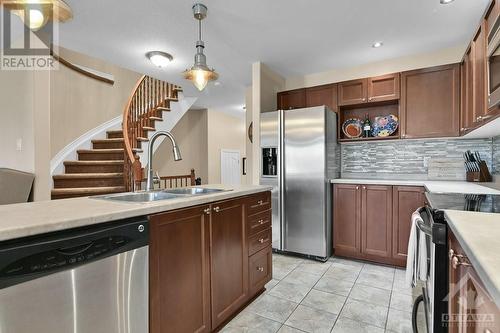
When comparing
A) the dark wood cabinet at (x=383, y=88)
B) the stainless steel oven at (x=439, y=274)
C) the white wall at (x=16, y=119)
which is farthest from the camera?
the dark wood cabinet at (x=383, y=88)

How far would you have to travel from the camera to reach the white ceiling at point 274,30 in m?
2.28

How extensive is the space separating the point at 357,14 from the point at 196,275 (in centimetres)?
262

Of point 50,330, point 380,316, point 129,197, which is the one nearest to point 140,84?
point 129,197

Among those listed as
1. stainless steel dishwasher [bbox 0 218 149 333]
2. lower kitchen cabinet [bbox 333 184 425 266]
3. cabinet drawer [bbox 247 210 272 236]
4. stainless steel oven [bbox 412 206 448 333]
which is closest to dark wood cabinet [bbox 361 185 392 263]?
lower kitchen cabinet [bbox 333 184 425 266]

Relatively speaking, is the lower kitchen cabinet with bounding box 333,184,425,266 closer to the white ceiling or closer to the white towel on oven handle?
the white towel on oven handle

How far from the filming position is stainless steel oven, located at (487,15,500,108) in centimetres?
160

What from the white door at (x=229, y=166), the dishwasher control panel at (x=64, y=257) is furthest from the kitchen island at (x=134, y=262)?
the white door at (x=229, y=166)

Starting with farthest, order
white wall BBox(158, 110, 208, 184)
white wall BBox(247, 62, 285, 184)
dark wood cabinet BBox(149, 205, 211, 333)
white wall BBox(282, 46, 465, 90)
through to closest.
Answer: white wall BBox(158, 110, 208, 184), white wall BBox(247, 62, 285, 184), white wall BBox(282, 46, 465, 90), dark wood cabinet BBox(149, 205, 211, 333)

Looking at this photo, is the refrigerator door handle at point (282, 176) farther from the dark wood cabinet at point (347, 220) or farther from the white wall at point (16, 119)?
the white wall at point (16, 119)

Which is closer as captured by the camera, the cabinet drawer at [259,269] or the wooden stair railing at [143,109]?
the cabinet drawer at [259,269]

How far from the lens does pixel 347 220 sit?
10.5ft

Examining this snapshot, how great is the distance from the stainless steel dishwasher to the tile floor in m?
0.92

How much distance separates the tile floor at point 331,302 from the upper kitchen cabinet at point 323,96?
2.14m

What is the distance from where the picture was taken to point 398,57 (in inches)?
131
